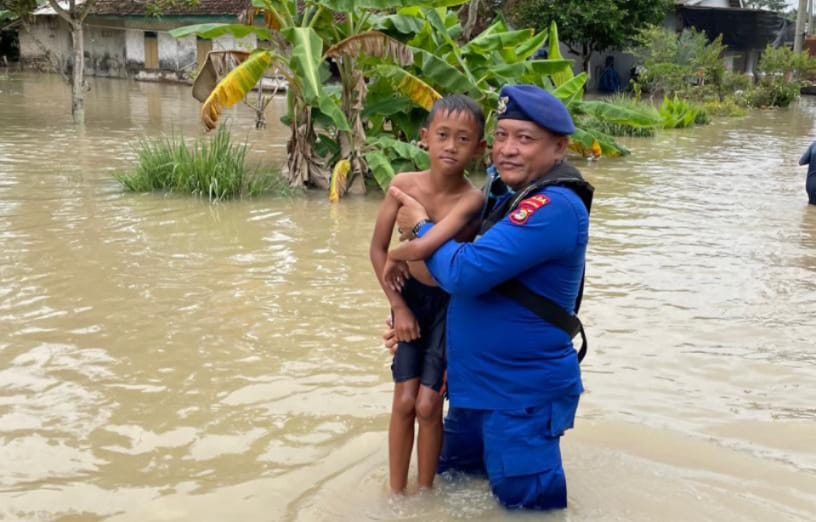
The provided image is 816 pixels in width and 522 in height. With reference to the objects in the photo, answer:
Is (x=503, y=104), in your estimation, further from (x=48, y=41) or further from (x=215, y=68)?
(x=48, y=41)

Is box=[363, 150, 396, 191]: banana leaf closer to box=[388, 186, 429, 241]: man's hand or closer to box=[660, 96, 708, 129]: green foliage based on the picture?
box=[388, 186, 429, 241]: man's hand

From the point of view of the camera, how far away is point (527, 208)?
109 inches

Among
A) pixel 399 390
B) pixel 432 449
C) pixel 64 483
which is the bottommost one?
pixel 64 483

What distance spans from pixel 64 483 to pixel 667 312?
425 cm

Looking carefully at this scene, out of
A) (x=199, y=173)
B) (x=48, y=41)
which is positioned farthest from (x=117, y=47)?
(x=199, y=173)

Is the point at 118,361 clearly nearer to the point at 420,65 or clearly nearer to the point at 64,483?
the point at 64,483

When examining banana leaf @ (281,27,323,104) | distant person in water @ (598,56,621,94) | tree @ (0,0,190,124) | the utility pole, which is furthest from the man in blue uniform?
the utility pole

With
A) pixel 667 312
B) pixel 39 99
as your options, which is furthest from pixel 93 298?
pixel 39 99

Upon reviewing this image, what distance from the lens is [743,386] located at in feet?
16.0

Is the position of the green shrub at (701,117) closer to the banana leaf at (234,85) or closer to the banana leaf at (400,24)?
the banana leaf at (400,24)

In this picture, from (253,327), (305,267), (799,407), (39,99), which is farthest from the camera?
(39,99)

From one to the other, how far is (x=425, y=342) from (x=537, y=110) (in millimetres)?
997

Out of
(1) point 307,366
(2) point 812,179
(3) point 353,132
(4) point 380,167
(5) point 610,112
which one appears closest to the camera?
(1) point 307,366

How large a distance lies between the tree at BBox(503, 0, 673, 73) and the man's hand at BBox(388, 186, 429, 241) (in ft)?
91.0
